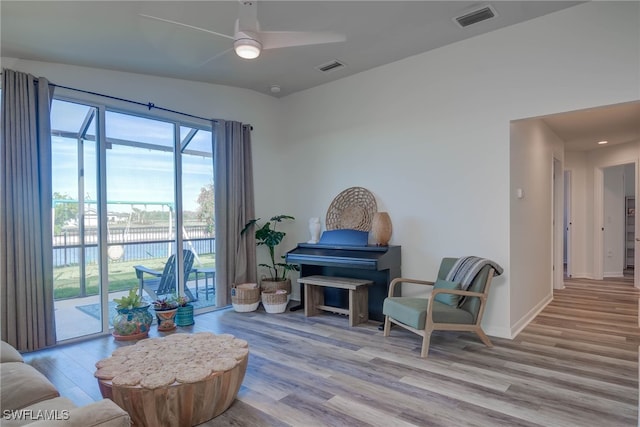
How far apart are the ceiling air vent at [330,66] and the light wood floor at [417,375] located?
3.09 metres

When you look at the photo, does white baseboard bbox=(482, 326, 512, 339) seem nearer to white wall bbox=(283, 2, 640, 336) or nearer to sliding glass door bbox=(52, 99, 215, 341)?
white wall bbox=(283, 2, 640, 336)

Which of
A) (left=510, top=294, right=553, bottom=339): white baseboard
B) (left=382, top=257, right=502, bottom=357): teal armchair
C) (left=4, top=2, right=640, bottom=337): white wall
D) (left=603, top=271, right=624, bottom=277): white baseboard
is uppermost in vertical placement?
(left=4, top=2, right=640, bottom=337): white wall

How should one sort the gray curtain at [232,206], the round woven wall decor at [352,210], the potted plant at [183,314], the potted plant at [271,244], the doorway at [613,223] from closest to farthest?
1. the potted plant at [183,314]
2. the round woven wall decor at [352,210]
3. the gray curtain at [232,206]
4. the potted plant at [271,244]
5. the doorway at [613,223]

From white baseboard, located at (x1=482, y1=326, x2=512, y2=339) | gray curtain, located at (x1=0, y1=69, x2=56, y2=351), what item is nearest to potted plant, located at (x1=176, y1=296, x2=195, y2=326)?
gray curtain, located at (x1=0, y1=69, x2=56, y2=351)

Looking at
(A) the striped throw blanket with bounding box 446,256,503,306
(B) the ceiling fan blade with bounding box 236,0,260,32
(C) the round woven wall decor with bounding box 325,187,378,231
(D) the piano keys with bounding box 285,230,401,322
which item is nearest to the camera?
(B) the ceiling fan blade with bounding box 236,0,260,32

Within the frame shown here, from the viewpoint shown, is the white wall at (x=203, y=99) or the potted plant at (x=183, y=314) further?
the potted plant at (x=183, y=314)

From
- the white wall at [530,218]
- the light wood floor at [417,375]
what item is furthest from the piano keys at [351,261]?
the white wall at [530,218]

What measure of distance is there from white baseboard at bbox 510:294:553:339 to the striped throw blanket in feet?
2.53

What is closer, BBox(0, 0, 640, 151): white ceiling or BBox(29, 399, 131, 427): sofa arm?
BBox(29, 399, 131, 427): sofa arm

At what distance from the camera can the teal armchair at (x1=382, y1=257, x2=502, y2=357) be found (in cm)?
320

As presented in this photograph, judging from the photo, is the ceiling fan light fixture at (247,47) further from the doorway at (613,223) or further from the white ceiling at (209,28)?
the doorway at (613,223)

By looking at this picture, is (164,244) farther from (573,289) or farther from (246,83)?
(573,289)

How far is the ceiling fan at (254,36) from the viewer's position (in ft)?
8.00

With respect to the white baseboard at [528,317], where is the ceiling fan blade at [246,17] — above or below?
above
